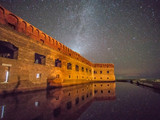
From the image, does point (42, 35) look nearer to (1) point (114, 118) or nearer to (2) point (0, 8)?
(2) point (0, 8)

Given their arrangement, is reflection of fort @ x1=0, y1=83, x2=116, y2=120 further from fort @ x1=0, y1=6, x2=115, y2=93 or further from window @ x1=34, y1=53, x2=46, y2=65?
window @ x1=34, y1=53, x2=46, y2=65

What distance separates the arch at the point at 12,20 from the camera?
8900 mm

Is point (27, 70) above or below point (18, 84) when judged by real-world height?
above

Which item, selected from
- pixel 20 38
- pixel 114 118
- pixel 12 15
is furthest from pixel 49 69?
pixel 114 118

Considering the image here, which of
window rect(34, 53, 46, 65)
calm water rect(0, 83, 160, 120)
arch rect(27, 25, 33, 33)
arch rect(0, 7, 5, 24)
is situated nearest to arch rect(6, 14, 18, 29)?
arch rect(0, 7, 5, 24)

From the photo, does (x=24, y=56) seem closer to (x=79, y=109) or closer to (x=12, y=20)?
(x=12, y=20)

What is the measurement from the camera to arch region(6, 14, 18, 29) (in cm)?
890

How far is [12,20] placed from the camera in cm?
922

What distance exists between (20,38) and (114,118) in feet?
35.9

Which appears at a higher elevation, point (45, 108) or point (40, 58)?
point (40, 58)

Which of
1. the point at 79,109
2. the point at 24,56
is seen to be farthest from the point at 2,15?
the point at 79,109

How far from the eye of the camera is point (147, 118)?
305cm

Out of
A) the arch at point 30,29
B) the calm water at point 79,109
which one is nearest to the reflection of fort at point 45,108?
the calm water at point 79,109

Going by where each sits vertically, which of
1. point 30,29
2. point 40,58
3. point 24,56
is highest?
point 30,29
